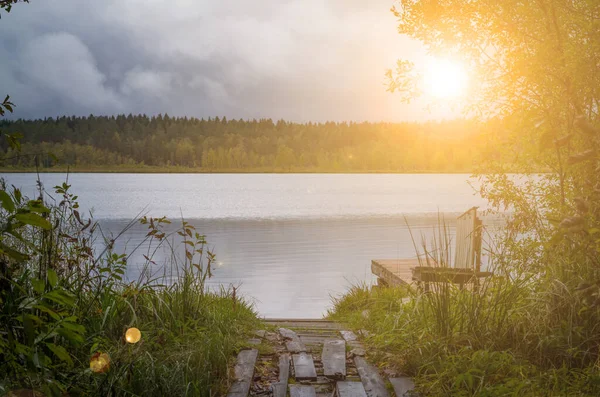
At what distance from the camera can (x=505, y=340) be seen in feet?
14.6

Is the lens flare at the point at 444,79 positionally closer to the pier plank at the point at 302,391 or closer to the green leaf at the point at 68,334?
the pier plank at the point at 302,391

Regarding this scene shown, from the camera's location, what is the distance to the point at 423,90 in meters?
8.20

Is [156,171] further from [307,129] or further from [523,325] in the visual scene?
[523,325]

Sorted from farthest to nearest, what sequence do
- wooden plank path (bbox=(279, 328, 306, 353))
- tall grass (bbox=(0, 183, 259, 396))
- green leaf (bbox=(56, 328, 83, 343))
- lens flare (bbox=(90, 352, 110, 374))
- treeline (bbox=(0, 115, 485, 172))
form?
1. treeline (bbox=(0, 115, 485, 172))
2. wooden plank path (bbox=(279, 328, 306, 353))
3. lens flare (bbox=(90, 352, 110, 374))
4. tall grass (bbox=(0, 183, 259, 396))
5. green leaf (bbox=(56, 328, 83, 343))

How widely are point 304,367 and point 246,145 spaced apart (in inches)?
5111

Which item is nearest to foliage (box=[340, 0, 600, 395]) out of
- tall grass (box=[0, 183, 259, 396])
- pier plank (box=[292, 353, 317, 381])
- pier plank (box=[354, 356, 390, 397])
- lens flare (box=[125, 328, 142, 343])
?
pier plank (box=[354, 356, 390, 397])

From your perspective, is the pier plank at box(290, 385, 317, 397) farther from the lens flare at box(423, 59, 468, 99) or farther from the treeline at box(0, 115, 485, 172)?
the treeline at box(0, 115, 485, 172)

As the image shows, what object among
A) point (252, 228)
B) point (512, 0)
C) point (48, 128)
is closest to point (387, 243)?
point (252, 228)

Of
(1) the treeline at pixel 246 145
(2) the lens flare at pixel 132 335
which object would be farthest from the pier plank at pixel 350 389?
(1) the treeline at pixel 246 145

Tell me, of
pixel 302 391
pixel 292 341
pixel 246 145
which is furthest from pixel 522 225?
pixel 246 145

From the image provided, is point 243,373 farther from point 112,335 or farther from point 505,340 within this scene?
point 505,340

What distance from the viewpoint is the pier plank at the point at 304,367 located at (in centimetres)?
438

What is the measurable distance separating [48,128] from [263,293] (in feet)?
401

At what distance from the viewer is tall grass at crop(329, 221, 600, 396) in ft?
12.8
